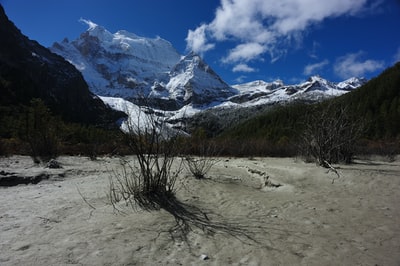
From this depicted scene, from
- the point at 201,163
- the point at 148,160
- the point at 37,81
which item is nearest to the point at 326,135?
the point at 201,163

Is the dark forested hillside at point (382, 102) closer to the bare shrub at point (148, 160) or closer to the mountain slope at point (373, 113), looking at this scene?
the mountain slope at point (373, 113)

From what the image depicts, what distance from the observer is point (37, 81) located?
321 ft

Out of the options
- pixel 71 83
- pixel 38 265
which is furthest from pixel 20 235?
pixel 71 83

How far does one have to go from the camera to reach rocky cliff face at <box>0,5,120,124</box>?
240 ft

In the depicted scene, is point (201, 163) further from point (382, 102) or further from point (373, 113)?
point (382, 102)

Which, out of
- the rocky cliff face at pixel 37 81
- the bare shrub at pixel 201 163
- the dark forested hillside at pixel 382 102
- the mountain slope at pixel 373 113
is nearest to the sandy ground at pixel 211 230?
the bare shrub at pixel 201 163

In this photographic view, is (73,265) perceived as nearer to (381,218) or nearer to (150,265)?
(150,265)

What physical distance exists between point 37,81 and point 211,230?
112323 mm

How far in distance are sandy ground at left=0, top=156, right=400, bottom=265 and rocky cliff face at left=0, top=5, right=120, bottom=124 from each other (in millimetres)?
63795

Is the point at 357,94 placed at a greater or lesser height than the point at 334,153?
greater

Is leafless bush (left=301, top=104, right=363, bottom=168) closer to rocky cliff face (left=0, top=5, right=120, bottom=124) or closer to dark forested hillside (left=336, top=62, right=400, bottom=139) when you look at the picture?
dark forested hillside (left=336, top=62, right=400, bottom=139)

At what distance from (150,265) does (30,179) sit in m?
6.24

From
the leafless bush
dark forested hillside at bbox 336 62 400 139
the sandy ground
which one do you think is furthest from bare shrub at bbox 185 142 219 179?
dark forested hillside at bbox 336 62 400 139

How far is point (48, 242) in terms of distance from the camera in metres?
3.02
